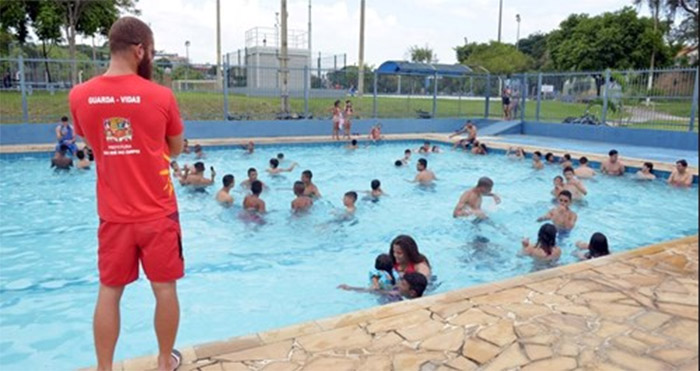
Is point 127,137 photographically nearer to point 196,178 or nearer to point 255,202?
point 255,202

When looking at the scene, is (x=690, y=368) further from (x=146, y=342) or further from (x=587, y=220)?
(x=587, y=220)

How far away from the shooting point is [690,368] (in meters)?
2.98

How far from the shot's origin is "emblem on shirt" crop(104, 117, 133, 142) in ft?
7.73

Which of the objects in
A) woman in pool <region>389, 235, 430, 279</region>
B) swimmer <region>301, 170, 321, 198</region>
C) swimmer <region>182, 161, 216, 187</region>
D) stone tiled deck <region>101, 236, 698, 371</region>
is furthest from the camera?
swimmer <region>182, 161, 216, 187</region>

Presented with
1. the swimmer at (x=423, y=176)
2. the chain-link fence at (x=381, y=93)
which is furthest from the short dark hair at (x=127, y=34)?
Result: the chain-link fence at (x=381, y=93)

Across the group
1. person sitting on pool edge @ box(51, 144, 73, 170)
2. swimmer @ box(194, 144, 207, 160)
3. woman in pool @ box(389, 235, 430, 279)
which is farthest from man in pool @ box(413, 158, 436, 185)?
person sitting on pool edge @ box(51, 144, 73, 170)

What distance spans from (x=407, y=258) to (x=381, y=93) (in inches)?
713

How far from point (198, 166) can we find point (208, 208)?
153cm

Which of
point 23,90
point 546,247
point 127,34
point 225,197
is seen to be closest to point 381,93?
point 23,90

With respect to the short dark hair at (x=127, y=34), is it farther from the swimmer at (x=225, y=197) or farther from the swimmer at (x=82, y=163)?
the swimmer at (x=82, y=163)

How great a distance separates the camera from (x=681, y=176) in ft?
35.8

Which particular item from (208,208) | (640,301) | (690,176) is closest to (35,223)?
(208,208)

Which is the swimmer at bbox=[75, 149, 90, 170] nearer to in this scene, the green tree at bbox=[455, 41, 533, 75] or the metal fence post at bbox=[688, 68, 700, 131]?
the metal fence post at bbox=[688, 68, 700, 131]

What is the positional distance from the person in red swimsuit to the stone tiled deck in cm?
77
